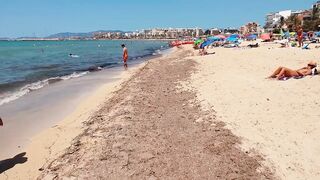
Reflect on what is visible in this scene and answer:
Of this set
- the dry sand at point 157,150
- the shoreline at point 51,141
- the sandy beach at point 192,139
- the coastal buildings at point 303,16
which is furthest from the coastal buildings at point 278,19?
the dry sand at point 157,150

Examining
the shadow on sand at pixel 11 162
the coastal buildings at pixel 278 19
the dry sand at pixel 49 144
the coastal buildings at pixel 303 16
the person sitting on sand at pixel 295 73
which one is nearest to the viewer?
the dry sand at pixel 49 144

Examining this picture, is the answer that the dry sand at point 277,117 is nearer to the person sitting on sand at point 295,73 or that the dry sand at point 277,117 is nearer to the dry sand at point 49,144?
the person sitting on sand at point 295,73

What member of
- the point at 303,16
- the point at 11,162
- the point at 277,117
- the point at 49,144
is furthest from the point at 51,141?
the point at 303,16

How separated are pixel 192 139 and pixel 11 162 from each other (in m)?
3.32

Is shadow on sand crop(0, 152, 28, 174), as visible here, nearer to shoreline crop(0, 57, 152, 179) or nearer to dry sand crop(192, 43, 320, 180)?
shoreline crop(0, 57, 152, 179)

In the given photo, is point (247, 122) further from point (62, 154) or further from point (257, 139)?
point (62, 154)

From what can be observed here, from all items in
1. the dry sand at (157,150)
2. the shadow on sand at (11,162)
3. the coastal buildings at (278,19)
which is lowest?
the shadow on sand at (11,162)

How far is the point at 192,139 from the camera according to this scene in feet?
20.5

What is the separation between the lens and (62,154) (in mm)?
6254

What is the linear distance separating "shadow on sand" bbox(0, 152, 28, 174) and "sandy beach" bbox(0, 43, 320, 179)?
0.54 feet

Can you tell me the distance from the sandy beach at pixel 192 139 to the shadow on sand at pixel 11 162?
0.16 meters

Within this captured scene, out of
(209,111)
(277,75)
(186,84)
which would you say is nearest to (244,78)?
(277,75)

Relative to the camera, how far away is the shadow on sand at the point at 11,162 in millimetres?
6004

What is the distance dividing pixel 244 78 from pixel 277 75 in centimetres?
122
